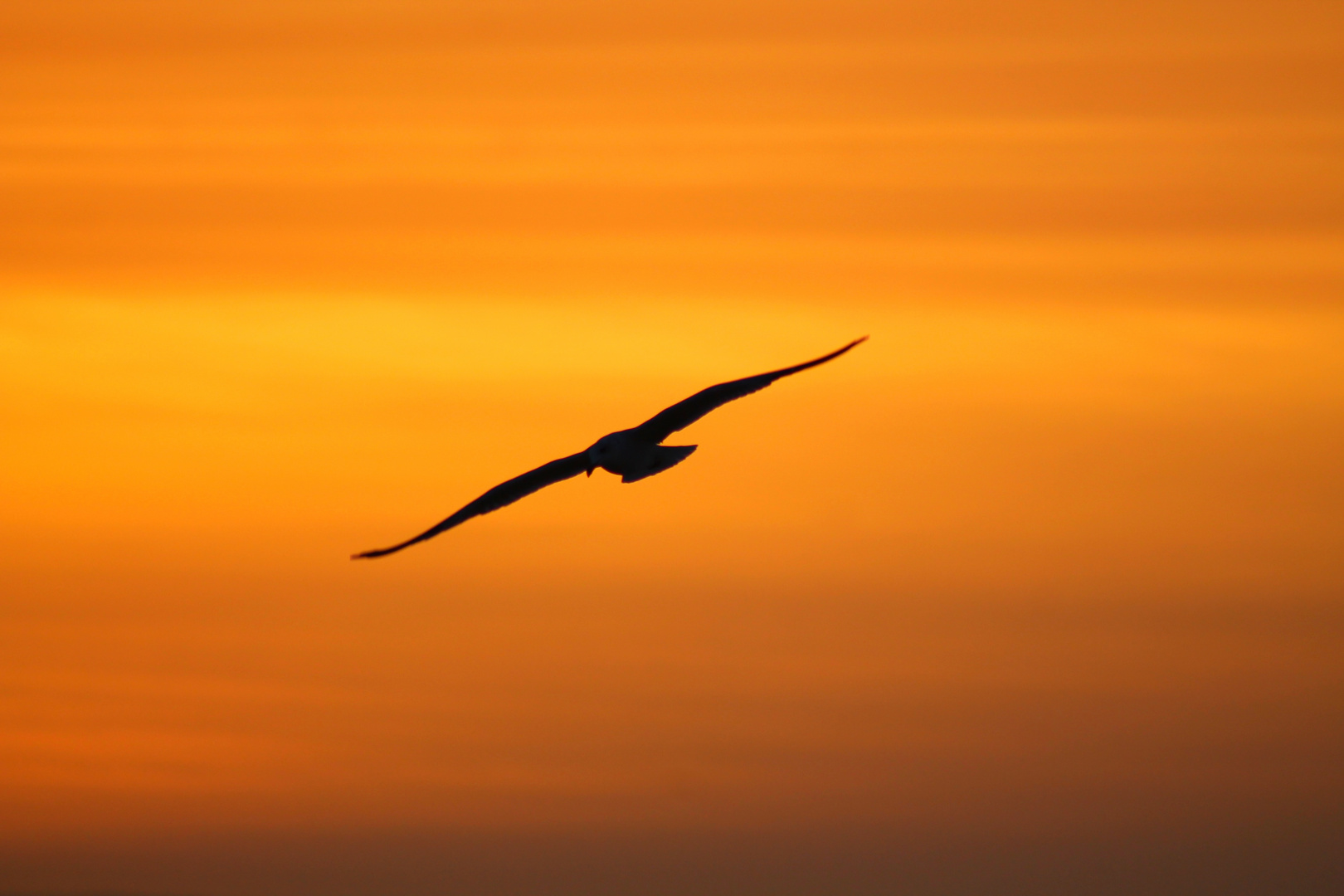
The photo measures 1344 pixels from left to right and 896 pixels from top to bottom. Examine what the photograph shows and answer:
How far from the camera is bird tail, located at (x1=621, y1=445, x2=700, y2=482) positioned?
92.7ft

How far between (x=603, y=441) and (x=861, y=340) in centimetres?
660

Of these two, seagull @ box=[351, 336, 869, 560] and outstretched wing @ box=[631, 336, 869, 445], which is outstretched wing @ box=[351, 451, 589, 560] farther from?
outstretched wing @ box=[631, 336, 869, 445]

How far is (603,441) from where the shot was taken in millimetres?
28766

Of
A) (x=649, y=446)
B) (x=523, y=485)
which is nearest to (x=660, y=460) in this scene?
(x=649, y=446)

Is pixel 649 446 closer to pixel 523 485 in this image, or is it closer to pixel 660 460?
pixel 660 460

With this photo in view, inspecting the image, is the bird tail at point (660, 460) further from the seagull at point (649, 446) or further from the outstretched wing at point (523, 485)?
the outstretched wing at point (523, 485)

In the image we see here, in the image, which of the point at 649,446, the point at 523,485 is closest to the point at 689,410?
the point at 649,446

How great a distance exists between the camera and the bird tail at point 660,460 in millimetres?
28250

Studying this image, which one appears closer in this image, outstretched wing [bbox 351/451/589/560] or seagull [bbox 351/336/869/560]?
seagull [bbox 351/336/869/560]

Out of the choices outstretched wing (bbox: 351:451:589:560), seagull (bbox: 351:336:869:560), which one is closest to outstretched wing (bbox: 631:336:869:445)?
seagull (bbox: 351:336:869:560)

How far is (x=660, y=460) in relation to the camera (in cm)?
2831

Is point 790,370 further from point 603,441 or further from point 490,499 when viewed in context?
point 490,499

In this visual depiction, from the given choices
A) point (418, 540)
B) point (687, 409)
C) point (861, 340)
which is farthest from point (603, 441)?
point (861, 340)

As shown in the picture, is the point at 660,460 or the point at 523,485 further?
the point at 523,485
